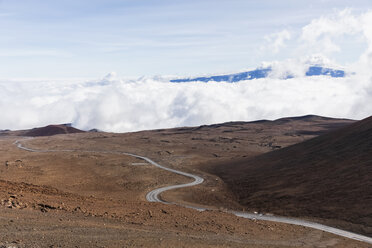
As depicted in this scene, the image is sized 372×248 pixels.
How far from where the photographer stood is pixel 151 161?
99.1 metres

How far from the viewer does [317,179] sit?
54094 mm

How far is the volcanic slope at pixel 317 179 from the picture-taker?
39844 millimetres

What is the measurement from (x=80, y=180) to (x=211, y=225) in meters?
45.8

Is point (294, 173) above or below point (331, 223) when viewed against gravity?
above

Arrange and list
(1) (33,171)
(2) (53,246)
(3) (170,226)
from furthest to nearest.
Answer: (1) (33,171) → (3) (170,226) → (2) (53,246)

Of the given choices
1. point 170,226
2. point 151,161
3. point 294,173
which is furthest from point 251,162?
point 170,226

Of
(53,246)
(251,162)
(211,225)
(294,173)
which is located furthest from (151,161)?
(53,246)

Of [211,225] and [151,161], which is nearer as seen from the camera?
[211,225]

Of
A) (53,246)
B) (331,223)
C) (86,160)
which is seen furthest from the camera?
(86,160)

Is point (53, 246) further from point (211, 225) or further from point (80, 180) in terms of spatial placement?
point (80, 180)

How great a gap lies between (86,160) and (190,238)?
7845 centimetres

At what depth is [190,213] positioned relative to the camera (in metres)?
31.6

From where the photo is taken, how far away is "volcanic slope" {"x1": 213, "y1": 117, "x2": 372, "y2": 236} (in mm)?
39844

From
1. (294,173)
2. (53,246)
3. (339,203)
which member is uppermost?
(294,173)
